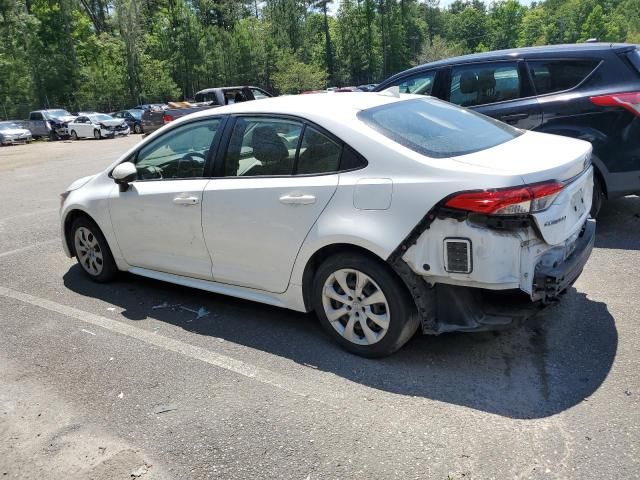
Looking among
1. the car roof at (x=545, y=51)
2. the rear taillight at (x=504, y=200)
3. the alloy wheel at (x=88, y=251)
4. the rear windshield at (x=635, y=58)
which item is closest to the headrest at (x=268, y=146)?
the rear taillight at (x=504, y=200)

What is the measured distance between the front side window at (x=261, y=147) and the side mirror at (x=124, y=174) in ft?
3.28

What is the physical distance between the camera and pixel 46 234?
754 centimetres

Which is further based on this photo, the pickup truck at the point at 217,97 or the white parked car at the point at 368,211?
the pickup truck at the point at 217,97

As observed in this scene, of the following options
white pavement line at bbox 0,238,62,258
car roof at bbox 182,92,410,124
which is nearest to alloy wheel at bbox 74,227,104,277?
car roof at bbox 182,92,410,124

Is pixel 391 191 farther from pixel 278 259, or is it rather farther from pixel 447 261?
pixel 278 259

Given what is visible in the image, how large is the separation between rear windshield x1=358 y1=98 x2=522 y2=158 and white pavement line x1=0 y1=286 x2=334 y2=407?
1619 mm

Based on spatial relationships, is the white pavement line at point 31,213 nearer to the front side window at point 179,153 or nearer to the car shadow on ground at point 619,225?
the front side window at point 179,153

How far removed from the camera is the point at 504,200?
2945 mm

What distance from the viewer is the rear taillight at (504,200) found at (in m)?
2.95

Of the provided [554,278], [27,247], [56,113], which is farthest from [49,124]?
[554,278]

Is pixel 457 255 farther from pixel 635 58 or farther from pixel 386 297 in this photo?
pixel 635 58

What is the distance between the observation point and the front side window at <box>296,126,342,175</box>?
3.59 m

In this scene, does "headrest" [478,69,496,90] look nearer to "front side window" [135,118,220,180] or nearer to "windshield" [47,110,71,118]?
"front side window" [135,118,220,180]

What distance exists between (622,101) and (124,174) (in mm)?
4577
